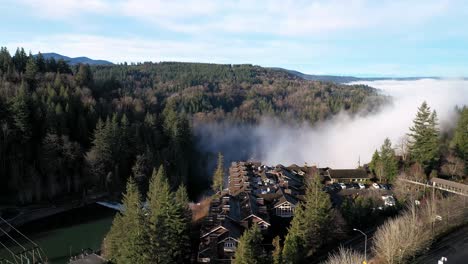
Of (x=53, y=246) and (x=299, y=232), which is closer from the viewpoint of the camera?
(x=299, y=232)

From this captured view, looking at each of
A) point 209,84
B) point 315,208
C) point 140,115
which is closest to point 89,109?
point 140,115

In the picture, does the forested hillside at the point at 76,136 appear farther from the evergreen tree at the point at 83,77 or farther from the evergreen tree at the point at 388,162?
the evergreen tree at the point at 388,162

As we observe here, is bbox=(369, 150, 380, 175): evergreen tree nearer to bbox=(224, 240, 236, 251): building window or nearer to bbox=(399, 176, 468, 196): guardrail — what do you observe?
bbox=(399, 176, 468, 196): guardrail

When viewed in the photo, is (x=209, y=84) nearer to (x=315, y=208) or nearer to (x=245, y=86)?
(x=245, y=86)

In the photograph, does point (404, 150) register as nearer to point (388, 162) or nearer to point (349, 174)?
point (388, 162)

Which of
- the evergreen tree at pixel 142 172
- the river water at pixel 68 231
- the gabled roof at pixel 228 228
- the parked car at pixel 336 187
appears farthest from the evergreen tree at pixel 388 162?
the river water at pixel 68 231

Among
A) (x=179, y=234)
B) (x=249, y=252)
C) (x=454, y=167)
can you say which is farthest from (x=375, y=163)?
(x=249, y=252)
